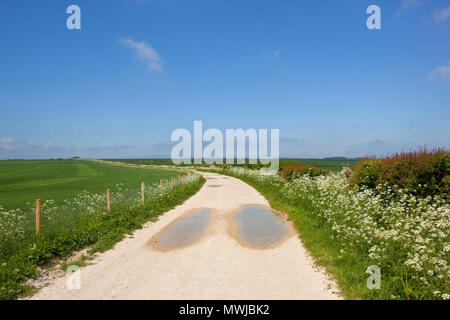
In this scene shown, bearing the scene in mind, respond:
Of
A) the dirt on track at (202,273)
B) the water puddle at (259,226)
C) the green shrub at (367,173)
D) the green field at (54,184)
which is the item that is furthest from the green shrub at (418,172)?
the green field at (54,184)

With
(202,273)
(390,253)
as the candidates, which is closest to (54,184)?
(202,273)

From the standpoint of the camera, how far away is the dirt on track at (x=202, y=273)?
200 inches

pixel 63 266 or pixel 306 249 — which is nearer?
pixel 63 266

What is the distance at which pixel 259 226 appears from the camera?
11.0 m

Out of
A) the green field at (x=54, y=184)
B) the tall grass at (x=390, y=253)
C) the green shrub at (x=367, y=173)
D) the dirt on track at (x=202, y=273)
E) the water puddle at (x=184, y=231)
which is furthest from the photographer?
the green field at (x=54, y=184)

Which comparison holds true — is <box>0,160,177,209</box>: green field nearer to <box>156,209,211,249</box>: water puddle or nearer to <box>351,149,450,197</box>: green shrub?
<box>156,209,211,249</box>: water puddle

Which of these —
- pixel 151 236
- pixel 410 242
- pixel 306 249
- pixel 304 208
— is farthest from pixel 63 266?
pixel 304 208

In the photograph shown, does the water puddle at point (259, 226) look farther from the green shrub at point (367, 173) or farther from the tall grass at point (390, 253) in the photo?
the green shrub at point (367, 173)

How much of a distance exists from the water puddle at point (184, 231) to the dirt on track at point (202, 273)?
39 centimetres

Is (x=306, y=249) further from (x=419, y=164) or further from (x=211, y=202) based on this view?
(x=211, y=202)

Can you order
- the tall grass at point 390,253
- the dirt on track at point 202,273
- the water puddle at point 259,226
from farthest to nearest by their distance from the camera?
the water puddle at point 259,226, the dirt on track at point 202,273, the tall grass at point 390,253

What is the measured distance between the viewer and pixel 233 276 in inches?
231
